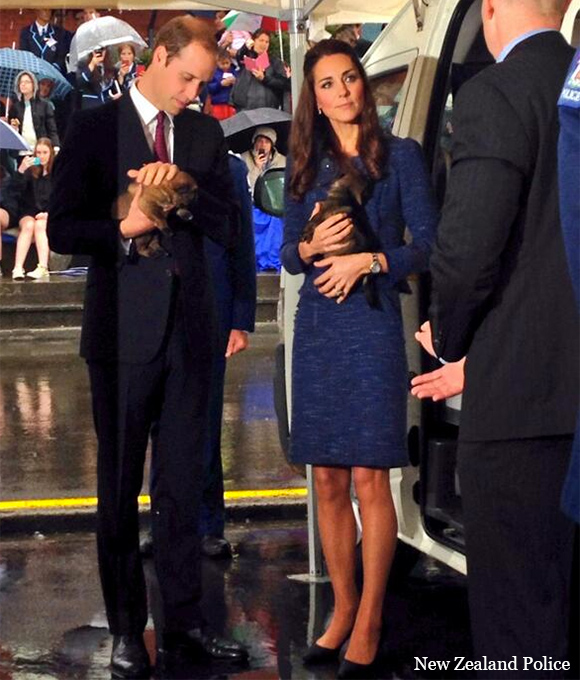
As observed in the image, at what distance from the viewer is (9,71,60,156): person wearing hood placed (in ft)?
57.0

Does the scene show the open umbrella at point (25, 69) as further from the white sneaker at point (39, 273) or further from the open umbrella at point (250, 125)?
the open umbrella at point (250, 125)

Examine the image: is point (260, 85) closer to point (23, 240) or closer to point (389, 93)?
point (23, 240)

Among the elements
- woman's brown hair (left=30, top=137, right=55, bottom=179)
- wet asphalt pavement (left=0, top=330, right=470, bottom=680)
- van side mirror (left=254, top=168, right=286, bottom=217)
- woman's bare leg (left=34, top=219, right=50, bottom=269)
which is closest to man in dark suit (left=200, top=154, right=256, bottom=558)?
wet asphalt pavement (left=0, top=330, right=470, bottom=680)

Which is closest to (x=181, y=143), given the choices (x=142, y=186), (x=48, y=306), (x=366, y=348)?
(x=142, y=186)

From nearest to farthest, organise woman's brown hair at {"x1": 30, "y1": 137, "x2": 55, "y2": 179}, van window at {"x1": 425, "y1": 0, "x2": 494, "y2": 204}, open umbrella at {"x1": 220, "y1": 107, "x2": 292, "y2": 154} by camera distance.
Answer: van window at {"x1": 425, "y1": 0, "x2": 494, "y2": 204} → open umbrella at {"x1": 220, "y1": 107, "x2": 292, "y2": 154} → woman's brown hair at {"x1": 30, "y1": 137, "x2": 55, "y2": 179}

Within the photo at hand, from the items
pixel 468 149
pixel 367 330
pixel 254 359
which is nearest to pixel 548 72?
pixel 468 149

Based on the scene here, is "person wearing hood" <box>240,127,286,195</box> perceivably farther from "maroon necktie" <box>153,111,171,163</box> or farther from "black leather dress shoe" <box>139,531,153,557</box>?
"maroon necktie" <box>153,111,171,163</box>

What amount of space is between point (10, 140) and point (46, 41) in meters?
3.63

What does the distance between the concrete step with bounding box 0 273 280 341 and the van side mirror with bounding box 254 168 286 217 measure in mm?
8862

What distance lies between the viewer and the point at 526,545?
3451mm

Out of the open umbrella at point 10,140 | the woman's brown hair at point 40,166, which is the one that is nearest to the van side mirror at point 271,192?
the open umbrella at point 10,140

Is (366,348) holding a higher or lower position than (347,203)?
lower

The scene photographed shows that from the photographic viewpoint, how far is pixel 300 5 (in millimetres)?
5887

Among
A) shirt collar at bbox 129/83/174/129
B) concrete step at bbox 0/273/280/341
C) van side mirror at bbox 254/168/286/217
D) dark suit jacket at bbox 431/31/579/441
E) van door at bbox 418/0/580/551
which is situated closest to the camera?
dark suit jacket at bbox 431/31/579/441
